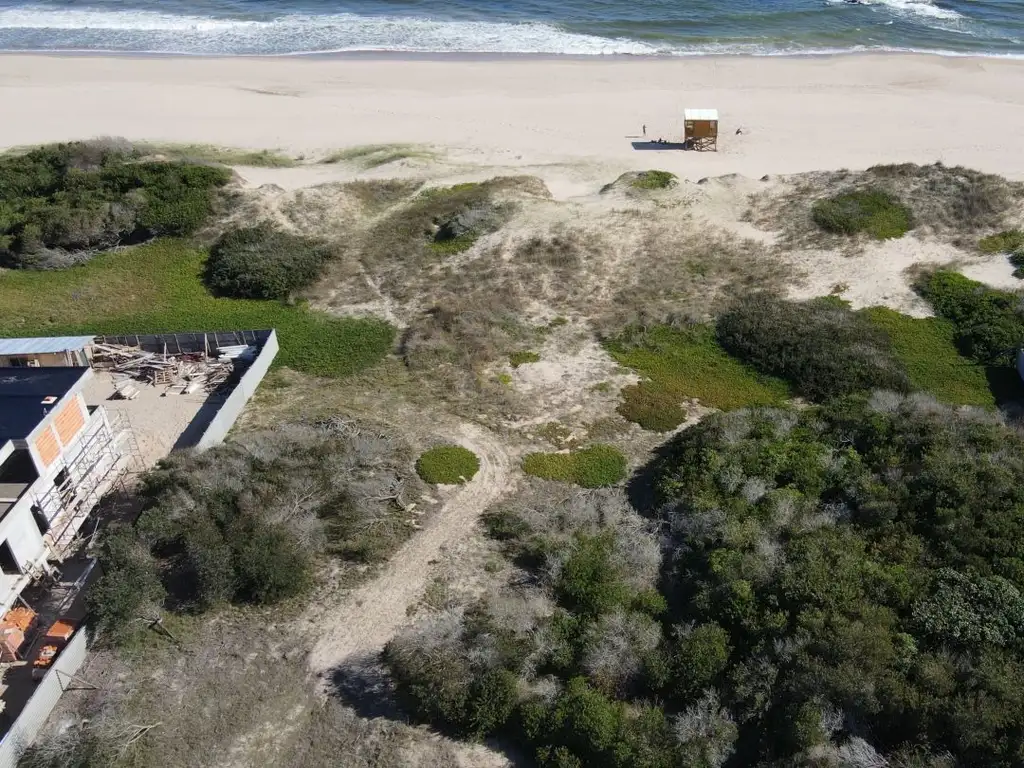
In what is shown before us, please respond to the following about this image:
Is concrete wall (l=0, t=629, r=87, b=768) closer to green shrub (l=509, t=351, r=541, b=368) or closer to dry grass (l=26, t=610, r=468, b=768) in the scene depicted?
dry grass (l=26, t=610, r=468, b=768)

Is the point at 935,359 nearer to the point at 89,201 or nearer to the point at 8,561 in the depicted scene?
the point at 8,561

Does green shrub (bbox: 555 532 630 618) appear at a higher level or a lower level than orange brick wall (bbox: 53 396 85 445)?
lower

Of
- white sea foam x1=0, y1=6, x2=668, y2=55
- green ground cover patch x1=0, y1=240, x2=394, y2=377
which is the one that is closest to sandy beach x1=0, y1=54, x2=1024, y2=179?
white sea foam x1=0, y1=6, x2=668, y2=55

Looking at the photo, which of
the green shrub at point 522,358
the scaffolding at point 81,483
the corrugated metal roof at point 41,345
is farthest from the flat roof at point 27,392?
the green shrub at point 522,358

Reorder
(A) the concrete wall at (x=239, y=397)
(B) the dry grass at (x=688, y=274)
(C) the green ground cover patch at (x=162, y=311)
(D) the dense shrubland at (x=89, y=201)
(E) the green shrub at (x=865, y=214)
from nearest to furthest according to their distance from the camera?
(A) the concrete wall at (x=239, y=397)
(C) the green ground cover patch at (x=162, y=311)
(B) the dry grass at (x=688, y=274)
(E) the green shrub at (x=865, y=214)
(D) the dense shrubland at (x=89, y=201)

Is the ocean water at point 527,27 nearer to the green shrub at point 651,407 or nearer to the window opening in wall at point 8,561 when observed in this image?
the green shrub at point 651,407

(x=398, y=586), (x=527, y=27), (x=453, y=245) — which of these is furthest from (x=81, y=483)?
(x=527, y=27)
